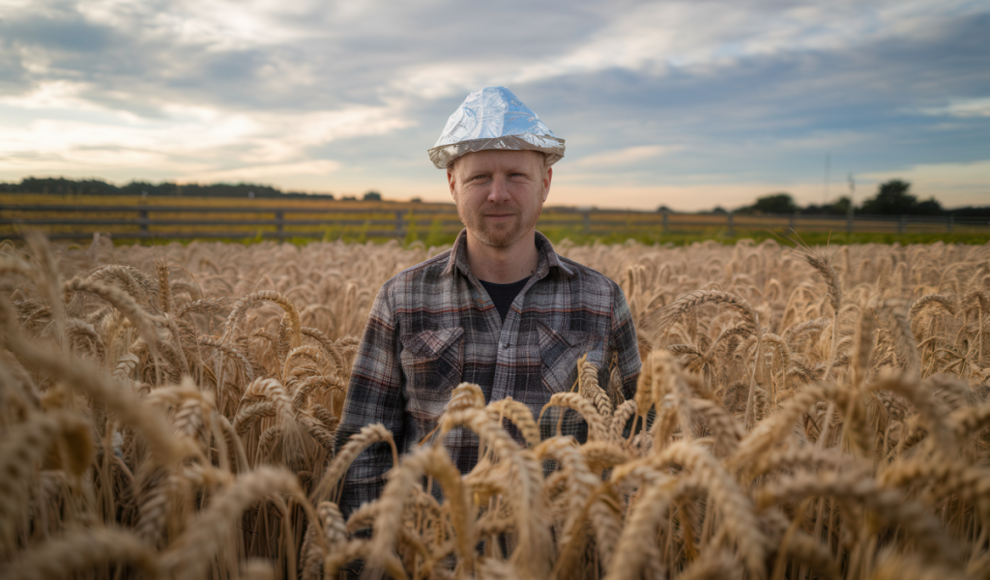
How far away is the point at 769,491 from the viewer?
0.69 m

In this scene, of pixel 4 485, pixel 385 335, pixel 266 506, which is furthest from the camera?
pixel 385 335

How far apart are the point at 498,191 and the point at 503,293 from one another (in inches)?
19.6

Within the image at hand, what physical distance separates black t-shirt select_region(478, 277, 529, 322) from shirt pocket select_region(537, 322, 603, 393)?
0.19 m

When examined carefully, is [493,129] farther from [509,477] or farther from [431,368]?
[509,477]

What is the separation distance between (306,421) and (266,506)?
1.08ft

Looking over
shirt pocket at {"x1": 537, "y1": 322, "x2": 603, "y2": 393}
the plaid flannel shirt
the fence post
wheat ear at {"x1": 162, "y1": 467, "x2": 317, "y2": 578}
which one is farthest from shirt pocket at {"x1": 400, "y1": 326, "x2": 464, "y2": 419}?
the fence post

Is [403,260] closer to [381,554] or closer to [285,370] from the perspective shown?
[285,370]

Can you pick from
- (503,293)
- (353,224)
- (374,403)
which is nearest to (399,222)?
(353,224)

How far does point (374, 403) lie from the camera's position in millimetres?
2029

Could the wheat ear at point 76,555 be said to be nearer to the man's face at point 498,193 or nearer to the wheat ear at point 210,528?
the wheat ear at point 210,528

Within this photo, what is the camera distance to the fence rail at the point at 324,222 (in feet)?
59.7

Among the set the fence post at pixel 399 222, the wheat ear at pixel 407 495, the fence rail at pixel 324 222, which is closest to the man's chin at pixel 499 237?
the wheat ear at pixel 407 495

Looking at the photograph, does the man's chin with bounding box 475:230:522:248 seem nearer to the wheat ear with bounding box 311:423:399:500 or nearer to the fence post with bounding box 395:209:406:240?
the wheat ear with bounding box 311:423:399:500

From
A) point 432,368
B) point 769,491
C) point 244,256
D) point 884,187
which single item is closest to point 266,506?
point 432,368
